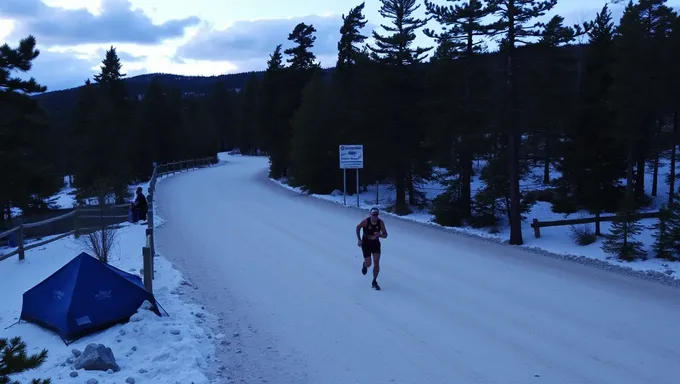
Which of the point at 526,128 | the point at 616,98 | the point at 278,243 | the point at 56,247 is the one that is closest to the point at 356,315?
the point at 278,243

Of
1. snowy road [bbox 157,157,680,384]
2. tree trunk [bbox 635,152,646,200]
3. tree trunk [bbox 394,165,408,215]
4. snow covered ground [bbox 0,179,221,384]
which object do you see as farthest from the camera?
tree trunk [bbox 635,152,646,200]

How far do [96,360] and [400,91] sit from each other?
20.3 meters

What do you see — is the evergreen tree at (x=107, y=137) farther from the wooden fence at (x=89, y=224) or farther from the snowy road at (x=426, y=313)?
the snowy road at (x=426, y=313)

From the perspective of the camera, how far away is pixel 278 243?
53.5ft

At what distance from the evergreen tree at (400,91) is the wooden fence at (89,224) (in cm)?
1119

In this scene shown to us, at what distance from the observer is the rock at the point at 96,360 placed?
689cm

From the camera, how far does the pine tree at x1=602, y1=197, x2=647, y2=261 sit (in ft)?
44.8

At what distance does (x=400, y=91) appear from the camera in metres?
25.0

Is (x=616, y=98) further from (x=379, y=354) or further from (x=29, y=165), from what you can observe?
(x=29, y=165)

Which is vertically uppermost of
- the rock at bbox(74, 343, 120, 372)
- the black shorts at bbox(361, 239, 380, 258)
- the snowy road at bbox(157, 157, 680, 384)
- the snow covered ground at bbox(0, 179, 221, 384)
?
the black shorts at bbox(361, 239, 380, 258)

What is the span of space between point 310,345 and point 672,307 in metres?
6.87

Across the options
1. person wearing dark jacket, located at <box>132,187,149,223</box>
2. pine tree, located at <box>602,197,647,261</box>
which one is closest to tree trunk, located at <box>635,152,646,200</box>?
pine tree, located at <box>602,197,647,261</box>

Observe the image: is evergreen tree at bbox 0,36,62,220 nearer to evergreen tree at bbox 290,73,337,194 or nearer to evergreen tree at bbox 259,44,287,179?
evergreen tree at bbox 290,73,337,194

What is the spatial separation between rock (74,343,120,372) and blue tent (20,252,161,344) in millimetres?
1386
